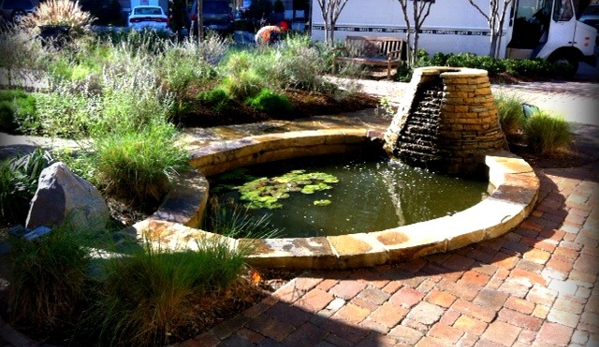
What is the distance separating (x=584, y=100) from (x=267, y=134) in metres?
6.38

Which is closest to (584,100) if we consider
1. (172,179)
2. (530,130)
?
(530,130)

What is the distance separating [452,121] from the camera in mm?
5254

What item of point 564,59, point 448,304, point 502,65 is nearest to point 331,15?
point 502,65

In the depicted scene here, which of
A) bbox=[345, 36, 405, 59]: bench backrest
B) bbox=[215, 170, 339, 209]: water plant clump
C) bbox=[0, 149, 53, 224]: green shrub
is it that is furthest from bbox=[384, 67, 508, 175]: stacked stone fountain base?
bbox=[345, 36, 405, 59]: bench backrest

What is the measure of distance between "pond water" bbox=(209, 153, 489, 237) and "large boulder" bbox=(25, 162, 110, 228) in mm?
1383

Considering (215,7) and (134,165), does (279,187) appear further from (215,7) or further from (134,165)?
(215,7)

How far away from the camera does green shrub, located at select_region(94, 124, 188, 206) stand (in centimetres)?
Result: 387

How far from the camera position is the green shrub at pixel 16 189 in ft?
11.5

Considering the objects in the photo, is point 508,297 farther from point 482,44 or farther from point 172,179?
point 482,44

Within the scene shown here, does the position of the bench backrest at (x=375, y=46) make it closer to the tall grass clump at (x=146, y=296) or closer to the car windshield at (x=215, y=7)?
the car windshield at (x=215, y=7)

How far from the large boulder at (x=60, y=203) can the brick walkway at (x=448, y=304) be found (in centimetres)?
124

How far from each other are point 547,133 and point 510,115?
622mm

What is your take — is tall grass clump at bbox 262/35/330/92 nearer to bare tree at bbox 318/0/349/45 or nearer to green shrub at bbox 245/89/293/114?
green shrub at bbox 245/89/293/114

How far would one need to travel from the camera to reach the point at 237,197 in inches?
189
